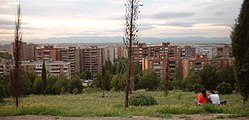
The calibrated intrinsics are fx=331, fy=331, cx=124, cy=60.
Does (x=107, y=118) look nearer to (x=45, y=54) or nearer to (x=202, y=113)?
(x=202, y=113)

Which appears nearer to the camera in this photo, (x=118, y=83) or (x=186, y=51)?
(x=118, y=83)

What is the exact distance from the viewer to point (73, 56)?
12281 centimetres

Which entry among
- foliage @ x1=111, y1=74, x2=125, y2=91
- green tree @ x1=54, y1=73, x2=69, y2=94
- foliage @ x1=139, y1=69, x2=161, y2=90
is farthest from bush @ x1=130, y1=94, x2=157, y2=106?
foliage @ x1=139, y1=69, x2=161, y2=90

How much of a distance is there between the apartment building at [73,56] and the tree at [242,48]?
359 ft

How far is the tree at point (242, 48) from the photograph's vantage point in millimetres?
13859

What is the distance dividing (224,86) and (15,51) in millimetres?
22895

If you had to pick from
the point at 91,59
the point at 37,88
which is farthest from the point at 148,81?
the point at 91,59

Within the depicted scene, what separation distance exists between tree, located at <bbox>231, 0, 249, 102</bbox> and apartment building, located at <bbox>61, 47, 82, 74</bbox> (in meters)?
110

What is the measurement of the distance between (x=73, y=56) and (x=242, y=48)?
11134 centimetres

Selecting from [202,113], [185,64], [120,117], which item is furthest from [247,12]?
[185,64]

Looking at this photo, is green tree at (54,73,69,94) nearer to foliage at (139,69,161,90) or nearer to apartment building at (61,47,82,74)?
foliage at (139,69,161,90)

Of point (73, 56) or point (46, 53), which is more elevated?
point (46, 53)

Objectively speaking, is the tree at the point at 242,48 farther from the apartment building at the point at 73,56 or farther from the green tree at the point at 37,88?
the apartment building at the point at 73,56

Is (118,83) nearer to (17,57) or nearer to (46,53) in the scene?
(17,57)
